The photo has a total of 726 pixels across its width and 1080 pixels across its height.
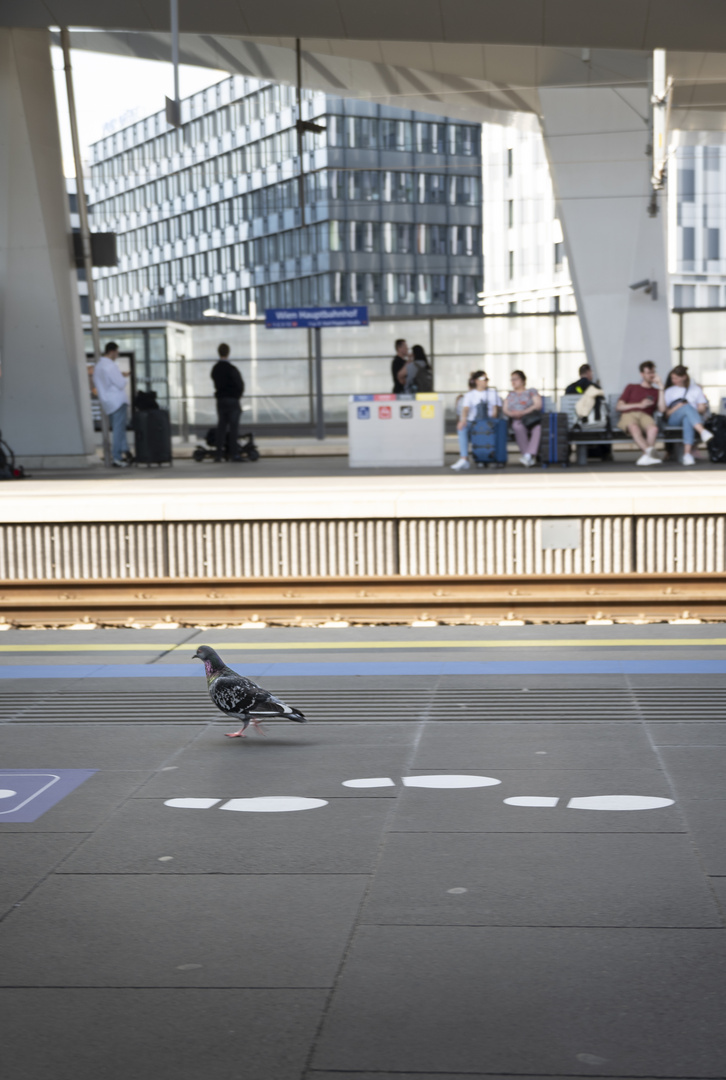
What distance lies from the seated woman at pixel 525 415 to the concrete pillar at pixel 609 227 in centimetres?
419

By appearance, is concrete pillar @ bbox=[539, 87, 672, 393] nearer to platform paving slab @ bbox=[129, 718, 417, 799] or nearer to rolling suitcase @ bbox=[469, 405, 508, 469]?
rolling suitcase @ bbox=[469, 405, 508, 469]

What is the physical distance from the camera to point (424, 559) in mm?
10438

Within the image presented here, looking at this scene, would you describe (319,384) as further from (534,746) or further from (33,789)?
(33,789)

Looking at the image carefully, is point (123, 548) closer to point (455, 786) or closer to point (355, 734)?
point (355, 734)

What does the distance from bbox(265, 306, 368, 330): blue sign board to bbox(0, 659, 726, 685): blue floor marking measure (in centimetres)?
1501

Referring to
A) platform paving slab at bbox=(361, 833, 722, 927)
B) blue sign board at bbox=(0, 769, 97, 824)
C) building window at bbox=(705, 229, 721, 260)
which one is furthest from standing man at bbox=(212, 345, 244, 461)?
building window at bbox=(705, 229, 721, 260)

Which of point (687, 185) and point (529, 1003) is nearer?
point (529, 1003)

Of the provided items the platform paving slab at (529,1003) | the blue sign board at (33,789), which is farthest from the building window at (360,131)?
the platform paving slab at (529,1003)

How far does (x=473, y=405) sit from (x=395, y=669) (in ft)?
29.0

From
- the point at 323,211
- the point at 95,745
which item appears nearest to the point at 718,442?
the point at 95,745

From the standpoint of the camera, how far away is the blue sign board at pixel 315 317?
2208cm

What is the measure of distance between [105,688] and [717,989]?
4.42 m

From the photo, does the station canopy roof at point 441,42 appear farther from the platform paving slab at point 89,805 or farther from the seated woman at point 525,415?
the platform paving slab at point 89,805

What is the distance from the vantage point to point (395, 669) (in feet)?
23.9
